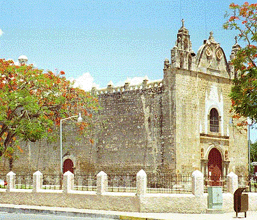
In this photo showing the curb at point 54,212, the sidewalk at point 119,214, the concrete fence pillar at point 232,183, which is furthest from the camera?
the concrete fence pillar at point 232,183

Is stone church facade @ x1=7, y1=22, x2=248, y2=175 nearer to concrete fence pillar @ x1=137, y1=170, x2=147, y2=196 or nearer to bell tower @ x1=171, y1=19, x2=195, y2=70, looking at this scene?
bell tower @ x1=171, y1=19, x2=195, y2=70

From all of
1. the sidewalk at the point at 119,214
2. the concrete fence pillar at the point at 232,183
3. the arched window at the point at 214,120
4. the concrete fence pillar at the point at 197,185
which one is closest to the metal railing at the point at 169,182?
the arched window at the point at 214,120

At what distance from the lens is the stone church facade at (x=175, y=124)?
28.9 m

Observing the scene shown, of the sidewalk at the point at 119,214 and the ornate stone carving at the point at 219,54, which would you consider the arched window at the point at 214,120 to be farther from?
the sidewalk at the point at 119,214

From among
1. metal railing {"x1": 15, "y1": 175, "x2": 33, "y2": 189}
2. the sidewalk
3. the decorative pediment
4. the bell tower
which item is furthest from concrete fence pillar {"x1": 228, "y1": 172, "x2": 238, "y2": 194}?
the decorative pediment

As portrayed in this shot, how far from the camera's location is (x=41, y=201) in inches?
875

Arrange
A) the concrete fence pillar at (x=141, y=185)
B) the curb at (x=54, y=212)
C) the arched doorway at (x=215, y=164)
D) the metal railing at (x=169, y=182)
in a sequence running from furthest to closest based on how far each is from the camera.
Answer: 1. the arched doorway at (x=215, y=164)
2. the metal railing at (x=169, y=182)
3. the concrete fence pillar at (x=141, y=185)
4. the curb at (x=54, y=212)

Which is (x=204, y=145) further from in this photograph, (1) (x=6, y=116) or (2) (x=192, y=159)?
(1) (x=6, y=116)

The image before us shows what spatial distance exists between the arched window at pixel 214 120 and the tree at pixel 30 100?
8.50m

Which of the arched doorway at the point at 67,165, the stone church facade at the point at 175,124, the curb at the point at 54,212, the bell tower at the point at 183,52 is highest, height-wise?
the bell tower at the point at 183,52

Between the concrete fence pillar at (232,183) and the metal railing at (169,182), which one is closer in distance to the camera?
the concrete fence pillar at (232,183)

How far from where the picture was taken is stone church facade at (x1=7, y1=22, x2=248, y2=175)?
94.7ft

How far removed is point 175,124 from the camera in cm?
2856

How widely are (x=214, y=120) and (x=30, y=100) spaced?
11657 mm
